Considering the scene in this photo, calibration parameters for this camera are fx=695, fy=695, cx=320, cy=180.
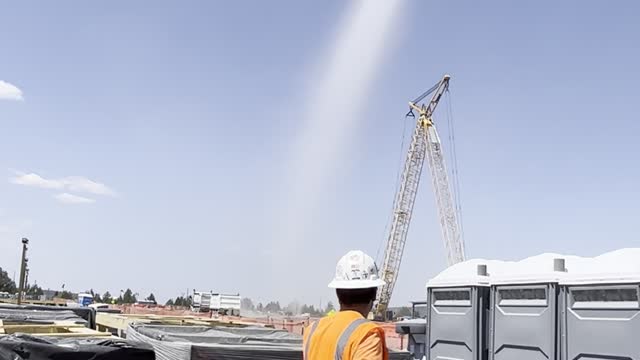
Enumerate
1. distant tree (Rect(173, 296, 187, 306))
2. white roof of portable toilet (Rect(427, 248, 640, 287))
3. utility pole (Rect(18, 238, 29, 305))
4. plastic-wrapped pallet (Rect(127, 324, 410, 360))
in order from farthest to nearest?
distant tree (Rect(173, 296, 187, 306)) → utility pole (Rect(18, 238, 29, 305)) → plastic-wrapped pallet (Rect(127, 324, 410, 360)) → white roof of portable toilet (Rect(427, 248, 640, 287))

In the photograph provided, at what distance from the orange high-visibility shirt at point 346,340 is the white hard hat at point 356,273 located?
0.12m

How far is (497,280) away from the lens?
513 cm

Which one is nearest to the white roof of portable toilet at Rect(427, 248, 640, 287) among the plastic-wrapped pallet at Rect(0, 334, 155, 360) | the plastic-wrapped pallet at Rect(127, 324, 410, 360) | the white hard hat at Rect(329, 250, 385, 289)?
the plastic-wrapped pallet at Rect(127, 324, 410, 360)

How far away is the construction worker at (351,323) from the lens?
274 cm

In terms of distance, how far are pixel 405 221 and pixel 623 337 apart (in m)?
60.2

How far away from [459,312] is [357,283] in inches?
108

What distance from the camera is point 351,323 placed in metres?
2.83

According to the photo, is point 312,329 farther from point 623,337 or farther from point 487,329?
point 487,329

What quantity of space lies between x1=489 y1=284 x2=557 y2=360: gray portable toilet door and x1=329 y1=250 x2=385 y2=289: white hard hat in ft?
6.83

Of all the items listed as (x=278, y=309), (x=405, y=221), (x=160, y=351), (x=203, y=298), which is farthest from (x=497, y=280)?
(x=278, y=309)

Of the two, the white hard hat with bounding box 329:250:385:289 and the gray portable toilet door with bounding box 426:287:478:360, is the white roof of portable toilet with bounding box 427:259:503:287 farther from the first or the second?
the white hard hat with bounding box 329:250:385:289

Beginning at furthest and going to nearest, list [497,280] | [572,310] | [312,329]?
1. [497,280]
2. [572,310]
3. [312,329]

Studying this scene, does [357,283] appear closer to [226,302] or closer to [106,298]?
[226,302]

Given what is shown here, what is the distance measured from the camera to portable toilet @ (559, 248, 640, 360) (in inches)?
160
